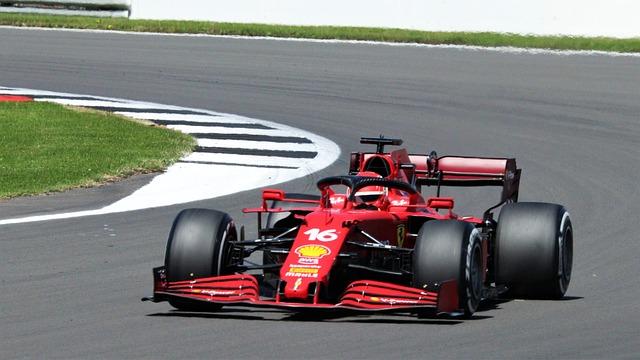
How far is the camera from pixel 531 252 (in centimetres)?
909

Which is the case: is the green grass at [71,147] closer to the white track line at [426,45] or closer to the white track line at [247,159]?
the white track line at [247,159]

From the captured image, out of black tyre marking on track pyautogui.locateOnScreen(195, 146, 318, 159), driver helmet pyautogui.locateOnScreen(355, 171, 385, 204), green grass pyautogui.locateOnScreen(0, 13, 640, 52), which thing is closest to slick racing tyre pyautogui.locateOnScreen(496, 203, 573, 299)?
driver helmet pyautogui.locateOnScreen(355, 171, 385, 204)

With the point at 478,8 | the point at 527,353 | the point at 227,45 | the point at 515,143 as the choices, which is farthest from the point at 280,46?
the point at 527,353

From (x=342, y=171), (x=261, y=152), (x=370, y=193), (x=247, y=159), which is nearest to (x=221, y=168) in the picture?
(x=247, y=159)

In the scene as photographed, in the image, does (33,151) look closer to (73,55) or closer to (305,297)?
(305,297)

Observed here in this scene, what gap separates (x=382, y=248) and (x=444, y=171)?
7.83ft

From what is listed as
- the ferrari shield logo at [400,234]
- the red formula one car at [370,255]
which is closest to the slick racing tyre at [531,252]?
the red formula one car at [370,255]

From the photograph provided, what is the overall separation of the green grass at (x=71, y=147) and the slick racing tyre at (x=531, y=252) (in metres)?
5.65

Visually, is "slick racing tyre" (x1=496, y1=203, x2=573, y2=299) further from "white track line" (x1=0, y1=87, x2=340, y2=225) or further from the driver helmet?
"white track line" (x1=0, y1=87, x2=340, y2=225)

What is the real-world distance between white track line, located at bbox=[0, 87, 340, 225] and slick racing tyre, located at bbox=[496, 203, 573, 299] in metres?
4.42

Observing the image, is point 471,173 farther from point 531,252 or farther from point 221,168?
point 221,168

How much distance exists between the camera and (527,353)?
7.54 metres

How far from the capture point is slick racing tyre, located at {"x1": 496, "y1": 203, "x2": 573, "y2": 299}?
9.06m

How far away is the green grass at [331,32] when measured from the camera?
1043 inches
